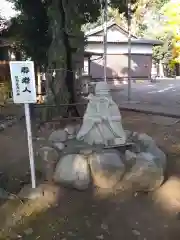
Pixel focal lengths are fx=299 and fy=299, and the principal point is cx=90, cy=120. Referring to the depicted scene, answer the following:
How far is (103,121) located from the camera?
4770mm

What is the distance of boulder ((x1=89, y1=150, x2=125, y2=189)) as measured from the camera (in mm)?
4148

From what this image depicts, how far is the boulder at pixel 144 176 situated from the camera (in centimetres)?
416

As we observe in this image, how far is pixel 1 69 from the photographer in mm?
12922

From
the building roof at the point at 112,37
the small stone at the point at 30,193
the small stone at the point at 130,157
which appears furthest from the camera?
the building roof at the point at 112,37

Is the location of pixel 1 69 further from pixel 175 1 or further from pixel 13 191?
pixel 175 1

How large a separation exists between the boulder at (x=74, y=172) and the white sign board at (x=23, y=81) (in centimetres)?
105

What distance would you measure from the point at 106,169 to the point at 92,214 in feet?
2.25

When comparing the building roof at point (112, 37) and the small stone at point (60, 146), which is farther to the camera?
the building roof at point (112, 37)

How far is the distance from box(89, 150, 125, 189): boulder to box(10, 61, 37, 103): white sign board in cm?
122

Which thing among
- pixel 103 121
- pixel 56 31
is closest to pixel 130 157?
pixel 103 121

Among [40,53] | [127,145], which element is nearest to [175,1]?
[40,53]

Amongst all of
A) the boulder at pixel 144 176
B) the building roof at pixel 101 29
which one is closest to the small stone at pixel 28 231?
the boulder at pixel 144 176

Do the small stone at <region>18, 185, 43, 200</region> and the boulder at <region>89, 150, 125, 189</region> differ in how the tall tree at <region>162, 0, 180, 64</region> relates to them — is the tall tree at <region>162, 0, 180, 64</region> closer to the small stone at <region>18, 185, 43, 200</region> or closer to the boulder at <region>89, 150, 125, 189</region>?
the boulder at <region>89, 150, 125, 189</region>

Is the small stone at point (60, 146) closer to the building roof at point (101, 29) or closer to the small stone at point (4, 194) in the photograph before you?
the small stone at point (4, 194)
